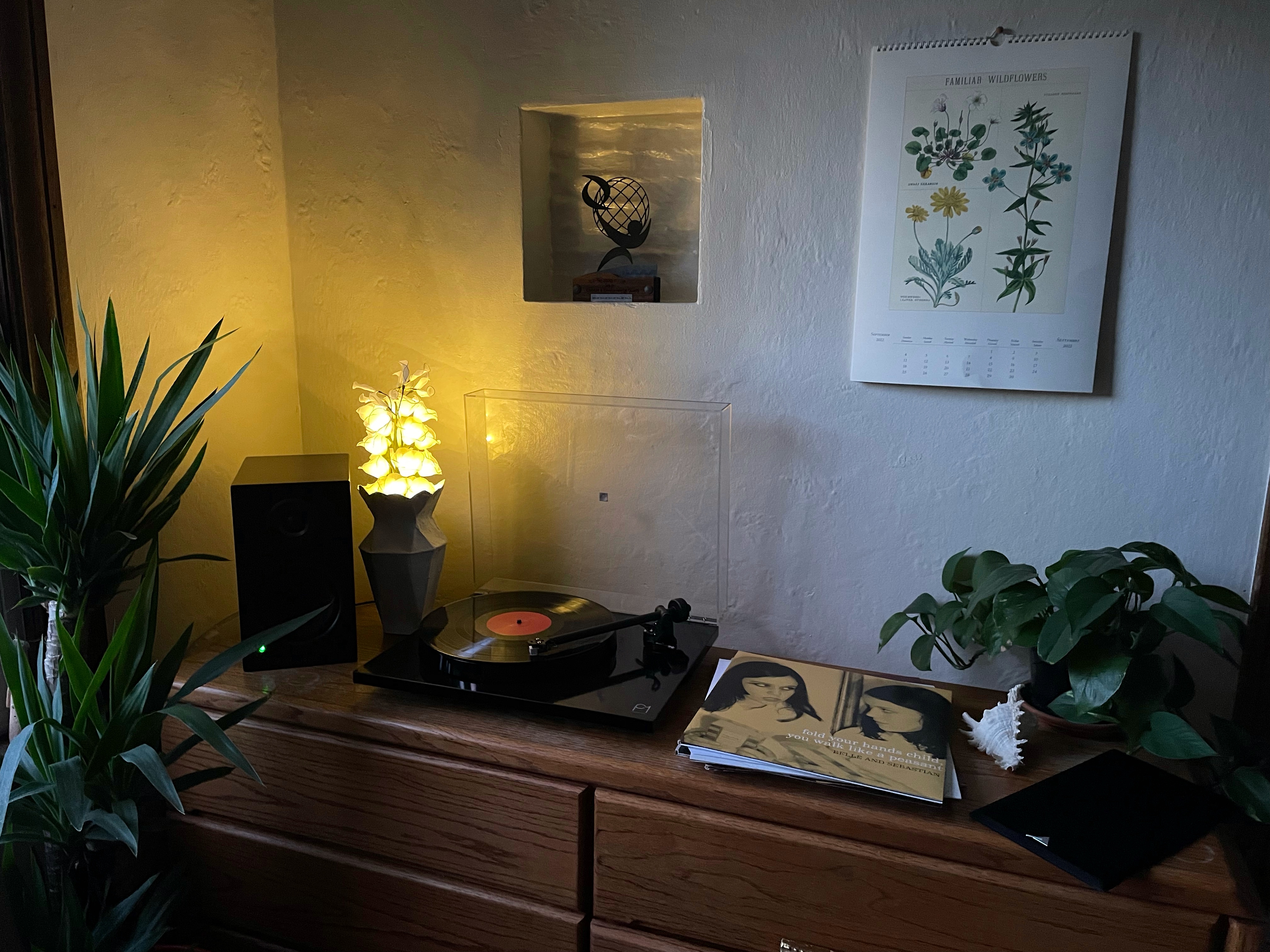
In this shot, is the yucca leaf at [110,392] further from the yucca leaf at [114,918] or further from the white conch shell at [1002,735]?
the white conch shell at [1002,735]

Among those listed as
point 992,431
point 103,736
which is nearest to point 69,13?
point 103,736

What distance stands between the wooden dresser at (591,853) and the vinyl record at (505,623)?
0.30ft

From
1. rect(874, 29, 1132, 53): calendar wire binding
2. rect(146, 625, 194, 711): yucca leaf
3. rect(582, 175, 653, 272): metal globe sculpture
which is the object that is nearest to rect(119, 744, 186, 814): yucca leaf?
rect(146, 625, 194, 711): yucca leaf

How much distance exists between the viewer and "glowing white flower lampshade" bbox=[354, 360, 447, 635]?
1473 millimetres

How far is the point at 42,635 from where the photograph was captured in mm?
1315

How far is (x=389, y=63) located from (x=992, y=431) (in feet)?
3.84

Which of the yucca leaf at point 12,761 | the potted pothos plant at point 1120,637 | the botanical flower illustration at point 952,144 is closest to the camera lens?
the yucca leaf at point 12,761

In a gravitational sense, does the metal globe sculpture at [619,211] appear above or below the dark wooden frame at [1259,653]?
above

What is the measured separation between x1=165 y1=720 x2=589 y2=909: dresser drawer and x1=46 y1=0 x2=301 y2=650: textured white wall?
374 mm

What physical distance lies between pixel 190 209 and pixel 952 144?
1.21m

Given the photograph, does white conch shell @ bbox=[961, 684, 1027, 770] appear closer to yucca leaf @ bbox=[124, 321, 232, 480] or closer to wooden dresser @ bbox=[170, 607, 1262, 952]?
wooden dresser @ bbox=[170, 607, 1262, 952]

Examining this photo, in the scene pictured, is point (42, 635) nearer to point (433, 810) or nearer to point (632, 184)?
point (433, 810)

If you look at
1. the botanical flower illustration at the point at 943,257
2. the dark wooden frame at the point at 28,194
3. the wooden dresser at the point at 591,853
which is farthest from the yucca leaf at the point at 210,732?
the botanical flower illustration at the point at 943,257

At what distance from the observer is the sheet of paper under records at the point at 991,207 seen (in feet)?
4.12
